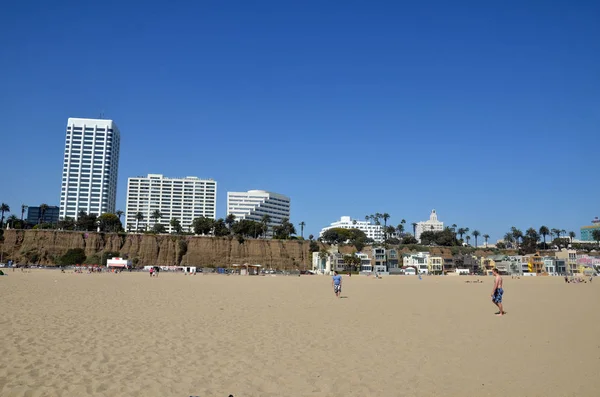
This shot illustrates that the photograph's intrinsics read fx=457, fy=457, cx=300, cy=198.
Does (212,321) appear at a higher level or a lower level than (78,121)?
lower

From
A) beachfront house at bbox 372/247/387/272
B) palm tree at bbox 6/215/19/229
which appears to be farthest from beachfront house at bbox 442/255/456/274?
palm tree at bbox 6/215/19/229

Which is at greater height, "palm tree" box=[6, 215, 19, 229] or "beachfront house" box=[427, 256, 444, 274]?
"palm tree" box=[6, 215, 19, 229]

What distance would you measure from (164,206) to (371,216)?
8826 cm

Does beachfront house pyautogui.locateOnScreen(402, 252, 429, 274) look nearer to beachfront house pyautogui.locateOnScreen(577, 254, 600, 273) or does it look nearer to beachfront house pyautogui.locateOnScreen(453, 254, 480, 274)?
beachfront house pyautogui.locateOnScreen(453, 254, 480, 274)

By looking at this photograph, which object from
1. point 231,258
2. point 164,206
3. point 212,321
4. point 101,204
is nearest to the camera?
point 212,321

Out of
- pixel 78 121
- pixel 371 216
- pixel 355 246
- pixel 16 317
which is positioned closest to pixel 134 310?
pixel 16 317

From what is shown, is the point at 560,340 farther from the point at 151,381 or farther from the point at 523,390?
the point at 151,381

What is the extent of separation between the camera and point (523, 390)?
22.5ft

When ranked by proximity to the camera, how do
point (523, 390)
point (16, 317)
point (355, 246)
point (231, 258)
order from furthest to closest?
point (355, 246)
point (231, 258)
point (16, 317)
point (523, 390)

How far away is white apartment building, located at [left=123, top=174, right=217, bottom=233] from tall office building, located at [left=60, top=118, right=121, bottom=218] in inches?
580

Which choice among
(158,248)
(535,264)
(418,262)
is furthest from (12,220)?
(535,264)

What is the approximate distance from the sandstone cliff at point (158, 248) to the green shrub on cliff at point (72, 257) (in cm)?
165

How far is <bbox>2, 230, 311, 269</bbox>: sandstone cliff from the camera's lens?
97.6 metres

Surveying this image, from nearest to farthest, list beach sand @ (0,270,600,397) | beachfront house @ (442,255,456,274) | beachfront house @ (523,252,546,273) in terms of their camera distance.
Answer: beach sand @ (0,270,600,397) → beachfront house @ (523,252,546,273) → beachfront house @ (442,255,456,274)
